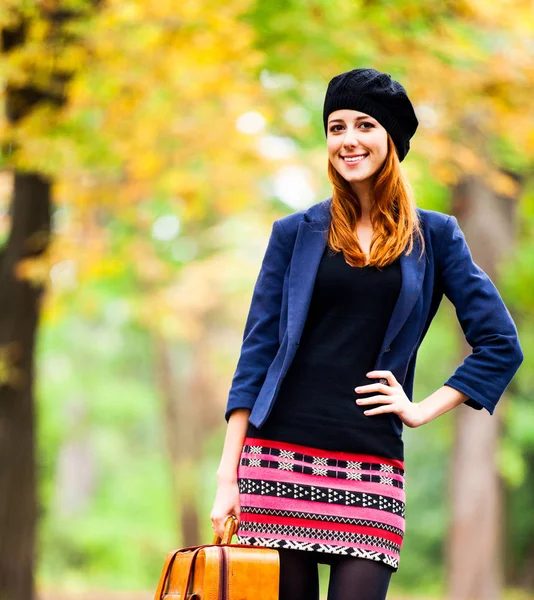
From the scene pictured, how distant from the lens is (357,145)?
3.21 metres

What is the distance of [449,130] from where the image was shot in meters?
10.4

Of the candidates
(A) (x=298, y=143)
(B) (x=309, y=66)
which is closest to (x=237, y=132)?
(A) (x=298, y=143)

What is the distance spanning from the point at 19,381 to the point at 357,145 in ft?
23.9

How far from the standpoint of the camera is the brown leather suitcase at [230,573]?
2943 millimetres

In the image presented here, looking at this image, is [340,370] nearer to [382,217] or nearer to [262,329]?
[262,329]

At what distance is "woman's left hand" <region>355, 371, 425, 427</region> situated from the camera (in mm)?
3092

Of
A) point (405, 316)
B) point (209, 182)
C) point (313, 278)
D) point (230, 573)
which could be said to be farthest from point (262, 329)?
point (209, 182)

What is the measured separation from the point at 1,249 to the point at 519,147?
4972mm

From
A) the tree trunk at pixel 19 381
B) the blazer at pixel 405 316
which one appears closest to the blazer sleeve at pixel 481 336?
the blazer at pixel 405 316

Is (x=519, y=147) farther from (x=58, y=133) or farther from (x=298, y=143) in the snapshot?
(x=58, y=133)

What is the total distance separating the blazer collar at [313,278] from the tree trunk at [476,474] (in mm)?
11849

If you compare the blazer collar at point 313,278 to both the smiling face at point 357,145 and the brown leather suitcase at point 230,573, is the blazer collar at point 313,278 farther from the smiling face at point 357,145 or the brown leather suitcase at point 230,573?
the brown leather suitcase at point 230,573

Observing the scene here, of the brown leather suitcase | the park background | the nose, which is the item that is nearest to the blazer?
the nose

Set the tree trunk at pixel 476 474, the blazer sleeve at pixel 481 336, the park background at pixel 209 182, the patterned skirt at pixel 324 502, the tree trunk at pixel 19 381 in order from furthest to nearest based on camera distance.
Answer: the tree trunk at pixel 476 474, the tree trunk at pixel 19 381, the park background at pixel 209 182, the blazer sleeve at pixel 481 336, the patterned skirt at pixel 324 502
